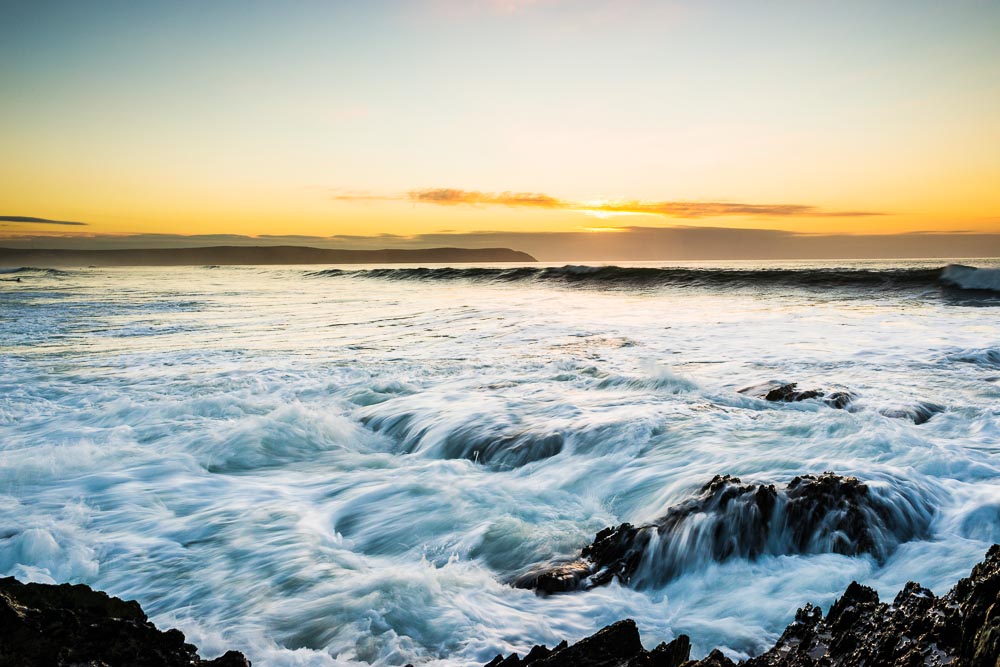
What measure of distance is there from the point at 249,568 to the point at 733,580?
322 centimetres

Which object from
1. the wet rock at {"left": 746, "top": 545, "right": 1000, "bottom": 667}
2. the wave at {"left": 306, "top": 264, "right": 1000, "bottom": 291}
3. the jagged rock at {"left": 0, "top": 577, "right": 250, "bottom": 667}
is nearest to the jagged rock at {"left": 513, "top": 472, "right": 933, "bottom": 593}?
the wet rock at {"left": 746, "top": 545, "right": 1000, "bottom": 667}

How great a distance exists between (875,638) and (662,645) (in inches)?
30.0

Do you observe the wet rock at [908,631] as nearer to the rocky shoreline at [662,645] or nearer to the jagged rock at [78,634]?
the rocky shoreline at [662,645]

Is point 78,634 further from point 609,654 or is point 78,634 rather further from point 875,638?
point 875,638

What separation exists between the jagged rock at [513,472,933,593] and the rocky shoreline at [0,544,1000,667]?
132 cm

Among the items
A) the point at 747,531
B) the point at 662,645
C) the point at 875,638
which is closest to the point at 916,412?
the point at 747,531

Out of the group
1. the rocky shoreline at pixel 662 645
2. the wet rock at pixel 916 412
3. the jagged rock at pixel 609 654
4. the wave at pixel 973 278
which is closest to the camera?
the rocky shoreline at pixel 662 645

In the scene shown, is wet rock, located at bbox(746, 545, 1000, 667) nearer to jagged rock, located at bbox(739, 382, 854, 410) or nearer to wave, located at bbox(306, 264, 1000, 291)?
jagged rock, located at bbox(739, 382, 854, 410)

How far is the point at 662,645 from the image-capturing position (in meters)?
2.48

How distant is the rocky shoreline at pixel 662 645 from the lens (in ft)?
6.37

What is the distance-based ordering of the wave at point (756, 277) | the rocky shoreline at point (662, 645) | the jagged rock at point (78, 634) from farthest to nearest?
the wave at point (756, 277) → the jagged rock at point (78, 634) → the rocky shoreline at point (662, 645)

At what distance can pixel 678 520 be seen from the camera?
14.6ft

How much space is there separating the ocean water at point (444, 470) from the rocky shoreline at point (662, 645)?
909mm

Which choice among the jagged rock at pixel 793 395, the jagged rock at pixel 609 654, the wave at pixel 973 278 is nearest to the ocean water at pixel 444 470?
the jagged rock at pixel 793 395
